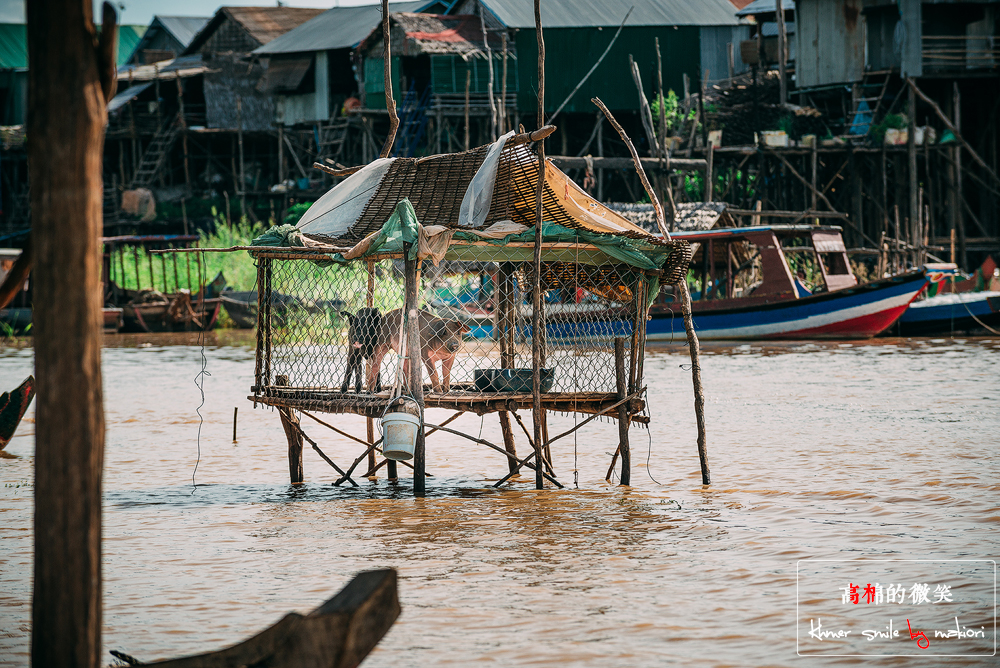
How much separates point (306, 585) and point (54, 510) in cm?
272

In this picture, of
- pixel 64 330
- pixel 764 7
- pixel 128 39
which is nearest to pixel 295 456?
pixel 64 330

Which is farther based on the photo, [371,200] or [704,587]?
[371,200]

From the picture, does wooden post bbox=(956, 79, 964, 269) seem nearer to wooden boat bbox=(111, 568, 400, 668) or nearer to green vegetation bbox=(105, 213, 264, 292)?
green vegetation bbox=(105, 213, 264, 292)

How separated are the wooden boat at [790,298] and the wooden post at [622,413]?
1164 centimetres

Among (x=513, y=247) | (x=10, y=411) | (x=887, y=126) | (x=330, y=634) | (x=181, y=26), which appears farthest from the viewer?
(x=181, y=26)

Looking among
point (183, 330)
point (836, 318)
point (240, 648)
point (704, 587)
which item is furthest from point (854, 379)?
point (183, 330)

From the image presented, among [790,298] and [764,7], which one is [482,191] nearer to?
[790,298]

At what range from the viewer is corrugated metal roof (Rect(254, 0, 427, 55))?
35.6 m

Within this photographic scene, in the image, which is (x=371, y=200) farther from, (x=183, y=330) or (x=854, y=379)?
(x=183, y=330)

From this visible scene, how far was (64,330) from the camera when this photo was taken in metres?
3.34

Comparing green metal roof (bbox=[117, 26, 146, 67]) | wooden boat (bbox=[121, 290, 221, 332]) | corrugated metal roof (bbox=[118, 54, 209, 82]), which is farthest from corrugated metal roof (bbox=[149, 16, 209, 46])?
wooden boat (bbox=[121, 290, 221, 332])

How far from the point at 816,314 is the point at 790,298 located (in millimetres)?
602

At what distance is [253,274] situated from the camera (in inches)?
1104

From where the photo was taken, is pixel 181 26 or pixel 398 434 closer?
pixel 398 434
